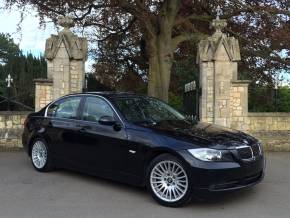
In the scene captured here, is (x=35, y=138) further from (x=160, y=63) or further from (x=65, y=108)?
(x=160, y=63)

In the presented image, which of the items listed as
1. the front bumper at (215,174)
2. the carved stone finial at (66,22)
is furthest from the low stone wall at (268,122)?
the front bumper at (215,174)

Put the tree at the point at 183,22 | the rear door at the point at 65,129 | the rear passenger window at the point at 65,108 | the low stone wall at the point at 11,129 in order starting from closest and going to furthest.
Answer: the rear door at the point at 65,129
the rear passenger window at the point at 65,108
the low stone wall at the point at 11,129
the tree at the point at 183,22

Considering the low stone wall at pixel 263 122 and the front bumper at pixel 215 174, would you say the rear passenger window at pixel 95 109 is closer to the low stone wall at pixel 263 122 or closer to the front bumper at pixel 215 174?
the front bumper at pixel 215 174

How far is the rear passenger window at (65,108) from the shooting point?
27.7ft

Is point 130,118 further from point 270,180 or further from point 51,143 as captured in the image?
point 270,180

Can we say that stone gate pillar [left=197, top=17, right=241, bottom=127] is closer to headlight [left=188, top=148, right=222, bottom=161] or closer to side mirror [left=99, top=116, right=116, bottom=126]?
side mirror [left=99, top=116, right=116, bottom=126]

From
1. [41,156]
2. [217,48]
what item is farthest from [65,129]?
[217,48]

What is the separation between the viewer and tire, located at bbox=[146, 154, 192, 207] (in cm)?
651

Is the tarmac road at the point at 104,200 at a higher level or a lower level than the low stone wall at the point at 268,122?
lower

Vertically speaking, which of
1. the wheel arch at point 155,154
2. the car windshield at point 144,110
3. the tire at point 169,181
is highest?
the car windshield at point 144,110

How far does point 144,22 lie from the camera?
16.2 m

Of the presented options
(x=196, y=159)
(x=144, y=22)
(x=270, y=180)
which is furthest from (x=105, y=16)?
(x=196, y=159)

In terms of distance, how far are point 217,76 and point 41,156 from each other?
17.8 feet

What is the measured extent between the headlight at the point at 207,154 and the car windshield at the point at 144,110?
134 centimetres
